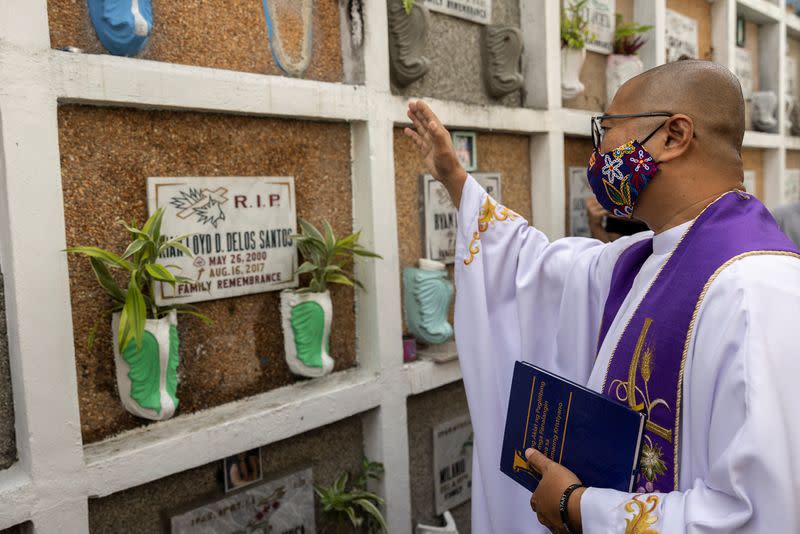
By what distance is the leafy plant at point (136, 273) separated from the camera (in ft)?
5.33

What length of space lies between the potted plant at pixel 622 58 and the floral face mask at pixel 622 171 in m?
2.21

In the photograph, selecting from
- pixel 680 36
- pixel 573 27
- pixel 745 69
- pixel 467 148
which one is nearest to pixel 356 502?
pixel 467 148

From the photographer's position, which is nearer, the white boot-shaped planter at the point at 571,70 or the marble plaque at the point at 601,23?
the white boot-shaped planter at the point at 571,70

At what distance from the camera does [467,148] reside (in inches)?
108

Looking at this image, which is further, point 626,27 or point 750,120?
point 750,120

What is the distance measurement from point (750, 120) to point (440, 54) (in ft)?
10.7

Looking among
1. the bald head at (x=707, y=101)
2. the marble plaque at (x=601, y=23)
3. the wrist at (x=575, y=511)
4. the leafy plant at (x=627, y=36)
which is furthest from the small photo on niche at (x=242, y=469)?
the leafy plant at (x=627, y=36)

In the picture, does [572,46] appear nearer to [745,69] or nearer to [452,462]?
[452,462]

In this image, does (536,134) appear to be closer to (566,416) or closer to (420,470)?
(420,470)

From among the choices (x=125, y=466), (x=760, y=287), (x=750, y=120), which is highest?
(x=750, y=120)

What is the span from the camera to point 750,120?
4.96 metres

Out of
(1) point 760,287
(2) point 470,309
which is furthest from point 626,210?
(2) point 470,309

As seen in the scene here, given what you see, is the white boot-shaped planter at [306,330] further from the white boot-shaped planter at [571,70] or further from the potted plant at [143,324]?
the white boot-shaped planter at [571,70]

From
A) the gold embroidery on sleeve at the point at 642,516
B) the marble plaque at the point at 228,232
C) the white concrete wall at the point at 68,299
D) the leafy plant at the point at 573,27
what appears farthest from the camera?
the leafy plant at the point at 573,27
